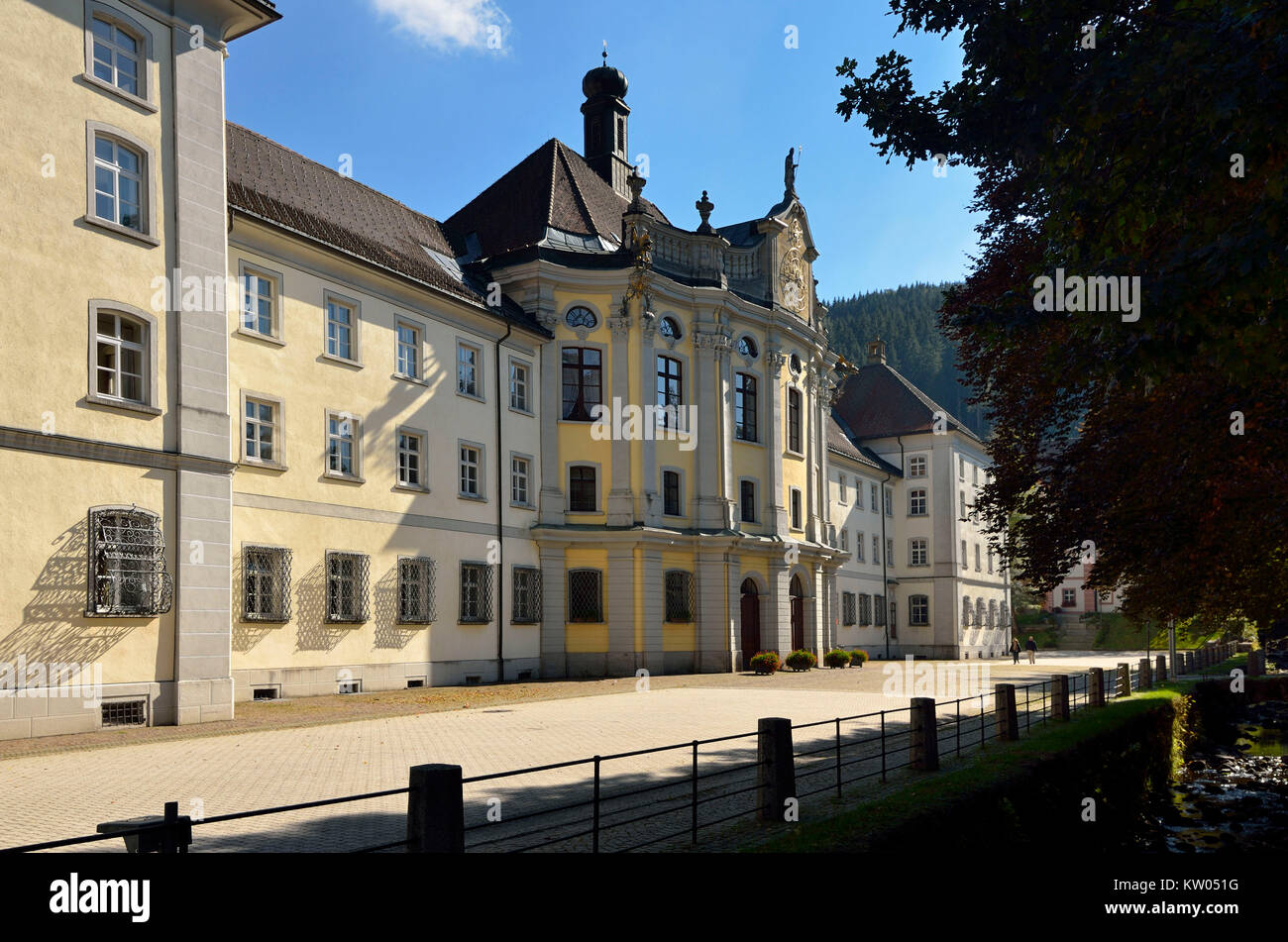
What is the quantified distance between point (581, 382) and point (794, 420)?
10.7m

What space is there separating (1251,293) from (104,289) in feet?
56.1

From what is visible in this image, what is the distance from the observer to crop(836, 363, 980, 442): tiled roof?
66.1 meters

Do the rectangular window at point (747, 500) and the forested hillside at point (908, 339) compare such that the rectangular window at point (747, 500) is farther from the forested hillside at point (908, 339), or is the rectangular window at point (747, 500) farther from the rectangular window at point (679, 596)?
the forested hillside at point (908, 339)

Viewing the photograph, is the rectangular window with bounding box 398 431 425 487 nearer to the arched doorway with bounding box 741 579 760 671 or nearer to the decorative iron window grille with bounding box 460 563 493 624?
the decorative iron window grille with bounding box 460 563 493 624

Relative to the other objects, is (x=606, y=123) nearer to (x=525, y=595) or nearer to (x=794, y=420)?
(x=794, y=420)

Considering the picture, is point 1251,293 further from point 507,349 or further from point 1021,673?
point 1021,673

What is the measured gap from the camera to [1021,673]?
39.8 metres

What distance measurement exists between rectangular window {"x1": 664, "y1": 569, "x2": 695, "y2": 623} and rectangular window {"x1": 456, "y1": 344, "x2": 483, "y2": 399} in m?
9.25

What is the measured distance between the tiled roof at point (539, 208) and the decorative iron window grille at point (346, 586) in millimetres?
13976

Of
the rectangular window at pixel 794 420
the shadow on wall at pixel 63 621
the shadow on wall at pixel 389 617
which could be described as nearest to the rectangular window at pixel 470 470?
the shadow on wall at pixel 389 617

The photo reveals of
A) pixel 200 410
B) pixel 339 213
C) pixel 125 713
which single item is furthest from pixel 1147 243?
pixel 339 213

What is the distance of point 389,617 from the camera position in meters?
28.4

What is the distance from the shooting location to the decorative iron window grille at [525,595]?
33688 mm
